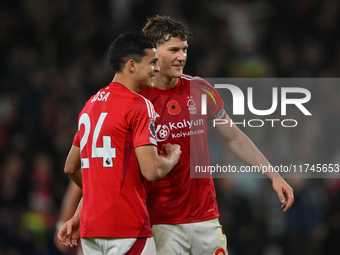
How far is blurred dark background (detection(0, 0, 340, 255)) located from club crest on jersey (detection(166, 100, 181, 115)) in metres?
2.69

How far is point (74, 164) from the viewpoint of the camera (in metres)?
3.56

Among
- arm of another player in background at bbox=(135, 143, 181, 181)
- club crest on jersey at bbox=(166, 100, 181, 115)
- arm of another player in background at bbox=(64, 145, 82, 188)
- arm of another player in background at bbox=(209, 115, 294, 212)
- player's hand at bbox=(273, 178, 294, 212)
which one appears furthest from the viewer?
arm of another player in background at bbox=(209, 115, 294, 212)

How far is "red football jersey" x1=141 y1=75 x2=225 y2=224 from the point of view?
3.76 meters

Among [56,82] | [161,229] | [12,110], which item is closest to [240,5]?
[56,82]

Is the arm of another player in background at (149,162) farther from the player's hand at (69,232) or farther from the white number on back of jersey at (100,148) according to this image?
the player's hand at (69,232)

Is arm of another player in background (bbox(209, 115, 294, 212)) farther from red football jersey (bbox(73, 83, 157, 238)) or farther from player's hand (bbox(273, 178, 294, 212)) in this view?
red football jersey (bbox(73, 83, 157, 238))

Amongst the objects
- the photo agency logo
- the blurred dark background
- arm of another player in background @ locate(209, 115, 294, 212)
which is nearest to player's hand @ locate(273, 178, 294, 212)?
arm of another player in background @ locate(209, 115, 294, 212)

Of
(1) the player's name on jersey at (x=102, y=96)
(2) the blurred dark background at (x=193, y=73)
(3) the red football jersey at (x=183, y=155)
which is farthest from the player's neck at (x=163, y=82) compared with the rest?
(2) the blurred dark background at (x=193, y=73)

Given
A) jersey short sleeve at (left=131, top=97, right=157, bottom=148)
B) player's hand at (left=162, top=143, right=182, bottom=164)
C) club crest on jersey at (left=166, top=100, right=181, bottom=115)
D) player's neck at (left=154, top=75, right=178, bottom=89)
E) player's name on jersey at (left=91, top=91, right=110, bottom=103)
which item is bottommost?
player's hand at (left=162, top=143, right=182, bottom=164)

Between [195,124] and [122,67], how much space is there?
2.60 ft

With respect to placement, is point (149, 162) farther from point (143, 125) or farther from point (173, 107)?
point (173, 107)

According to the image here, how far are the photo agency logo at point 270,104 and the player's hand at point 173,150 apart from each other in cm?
283

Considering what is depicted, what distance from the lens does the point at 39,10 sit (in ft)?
34.3

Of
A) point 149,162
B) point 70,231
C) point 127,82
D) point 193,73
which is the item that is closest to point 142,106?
point 127,82
